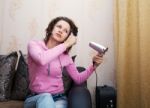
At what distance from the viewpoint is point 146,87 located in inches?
88.6

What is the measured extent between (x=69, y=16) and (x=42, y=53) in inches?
35.5

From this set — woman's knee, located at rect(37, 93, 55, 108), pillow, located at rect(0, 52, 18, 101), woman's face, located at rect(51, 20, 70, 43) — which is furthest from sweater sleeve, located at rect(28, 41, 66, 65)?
pillow, located at rect(0, 52, 18, 101)

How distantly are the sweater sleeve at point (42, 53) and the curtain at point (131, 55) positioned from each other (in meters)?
0.74

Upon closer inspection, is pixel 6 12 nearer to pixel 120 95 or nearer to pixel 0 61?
pixel 0 61

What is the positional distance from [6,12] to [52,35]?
34.7 inches

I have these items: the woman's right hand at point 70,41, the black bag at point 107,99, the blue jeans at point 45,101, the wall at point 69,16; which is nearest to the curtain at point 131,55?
the black bag at point 107,99

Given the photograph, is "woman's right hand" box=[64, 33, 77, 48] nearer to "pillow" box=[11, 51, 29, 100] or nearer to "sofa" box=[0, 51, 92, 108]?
"sofa" box=[0, 51, 92, 108]

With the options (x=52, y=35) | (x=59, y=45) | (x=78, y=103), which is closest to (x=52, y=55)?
(x=59, y=45)

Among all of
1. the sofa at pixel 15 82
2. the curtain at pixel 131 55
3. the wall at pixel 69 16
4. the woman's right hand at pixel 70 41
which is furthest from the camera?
the wall at pixel 69 16

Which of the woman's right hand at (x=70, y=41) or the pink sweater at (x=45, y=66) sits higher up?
the woman's right hand at (x=70, y=41)

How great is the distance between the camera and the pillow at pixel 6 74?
2.21 m

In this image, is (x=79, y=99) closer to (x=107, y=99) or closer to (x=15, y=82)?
(x=107, y=99)

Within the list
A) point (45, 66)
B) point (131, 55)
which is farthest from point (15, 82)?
point (131, 55)

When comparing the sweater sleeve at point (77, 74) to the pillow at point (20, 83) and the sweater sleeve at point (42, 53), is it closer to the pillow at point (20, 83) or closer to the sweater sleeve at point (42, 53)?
the sweater sleeve at point (42, 53)
